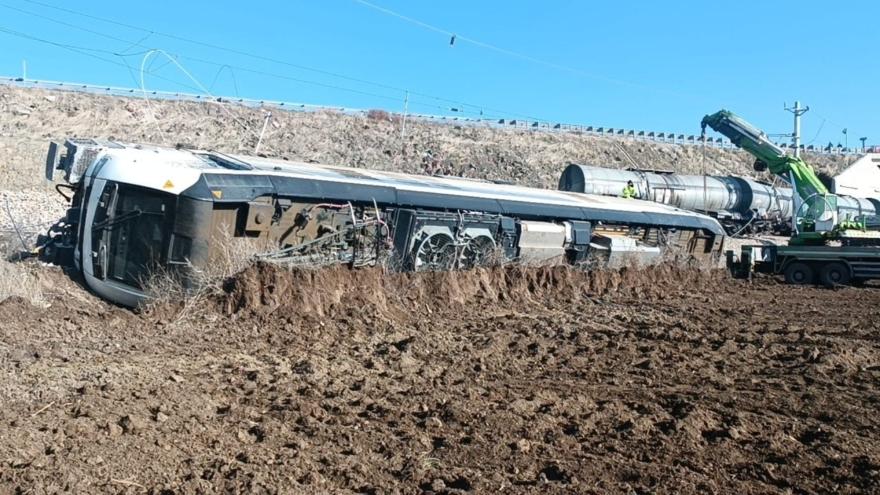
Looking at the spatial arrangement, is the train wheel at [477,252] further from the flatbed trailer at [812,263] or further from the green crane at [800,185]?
the green crane at [800,185]

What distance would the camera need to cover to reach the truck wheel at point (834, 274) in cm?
2111

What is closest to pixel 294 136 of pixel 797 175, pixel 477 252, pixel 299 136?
pixel 299 136

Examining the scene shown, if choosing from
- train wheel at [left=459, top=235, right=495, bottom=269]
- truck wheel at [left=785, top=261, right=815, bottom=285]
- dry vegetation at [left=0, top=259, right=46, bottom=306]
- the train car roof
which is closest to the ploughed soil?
dry vegetation at [left=0, top=259, right=46, bottom=306]

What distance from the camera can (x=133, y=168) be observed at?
37.4 feet

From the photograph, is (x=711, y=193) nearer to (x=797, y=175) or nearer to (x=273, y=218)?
(x=797, y=175)

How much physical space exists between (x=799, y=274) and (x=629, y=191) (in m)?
8.89

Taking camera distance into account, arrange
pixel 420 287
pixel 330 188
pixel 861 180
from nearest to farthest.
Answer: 1. pixel 330 188
2. pixel 420 287
3. pixel 861 180

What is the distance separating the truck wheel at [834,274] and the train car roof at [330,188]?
6808 mm

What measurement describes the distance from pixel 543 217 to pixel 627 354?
6101 millimetres

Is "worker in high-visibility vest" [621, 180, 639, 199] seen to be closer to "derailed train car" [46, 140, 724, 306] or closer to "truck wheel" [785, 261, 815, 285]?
"truck wheel" [785, 261, 815, 285]

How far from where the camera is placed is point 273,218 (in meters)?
11.7

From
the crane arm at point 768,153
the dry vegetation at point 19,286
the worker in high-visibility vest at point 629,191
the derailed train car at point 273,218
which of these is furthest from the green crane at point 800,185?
the dry vegetation at point 19,286

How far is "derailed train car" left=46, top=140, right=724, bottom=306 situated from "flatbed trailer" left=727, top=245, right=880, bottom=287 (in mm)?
8225

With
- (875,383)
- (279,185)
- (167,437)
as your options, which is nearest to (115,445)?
(167,437)
